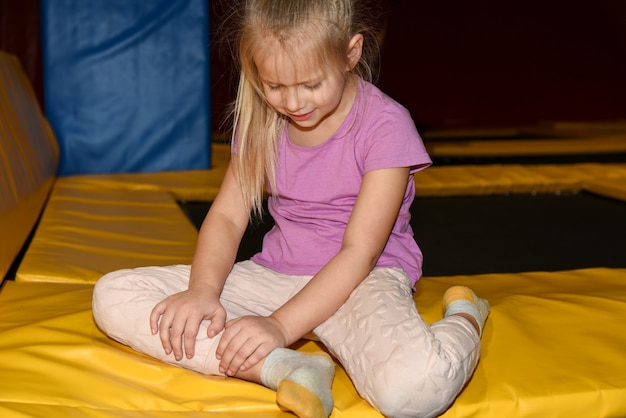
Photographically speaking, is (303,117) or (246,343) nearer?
(246,343)

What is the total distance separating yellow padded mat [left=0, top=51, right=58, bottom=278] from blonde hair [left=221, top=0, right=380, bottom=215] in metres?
0.56

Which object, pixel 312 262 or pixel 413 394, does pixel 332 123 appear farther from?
pixel 413 394

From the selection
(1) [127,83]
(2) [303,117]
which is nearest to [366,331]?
(2) [303,117]

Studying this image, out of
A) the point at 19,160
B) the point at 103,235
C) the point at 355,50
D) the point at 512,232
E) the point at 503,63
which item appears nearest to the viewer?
the point at 355,50

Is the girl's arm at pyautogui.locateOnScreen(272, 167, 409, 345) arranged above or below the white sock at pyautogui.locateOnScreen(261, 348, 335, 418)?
above

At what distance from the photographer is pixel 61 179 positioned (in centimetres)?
284

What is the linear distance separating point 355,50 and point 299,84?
0.13 meters

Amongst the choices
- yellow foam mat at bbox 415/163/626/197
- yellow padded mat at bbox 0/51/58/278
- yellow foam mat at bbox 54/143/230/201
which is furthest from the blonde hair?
yellow foam mat at bbox 415/163/626/197

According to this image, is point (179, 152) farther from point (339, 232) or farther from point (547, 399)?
point (547, 399)

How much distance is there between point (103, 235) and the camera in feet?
6.50

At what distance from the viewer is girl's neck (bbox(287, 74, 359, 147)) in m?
1.28

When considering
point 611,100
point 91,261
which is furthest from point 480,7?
point 91,261

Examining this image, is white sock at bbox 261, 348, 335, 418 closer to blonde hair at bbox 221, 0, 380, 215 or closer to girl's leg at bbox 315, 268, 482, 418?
girl's leg at bbox 315, 268, 482, 418

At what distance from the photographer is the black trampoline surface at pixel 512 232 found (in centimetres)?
197
